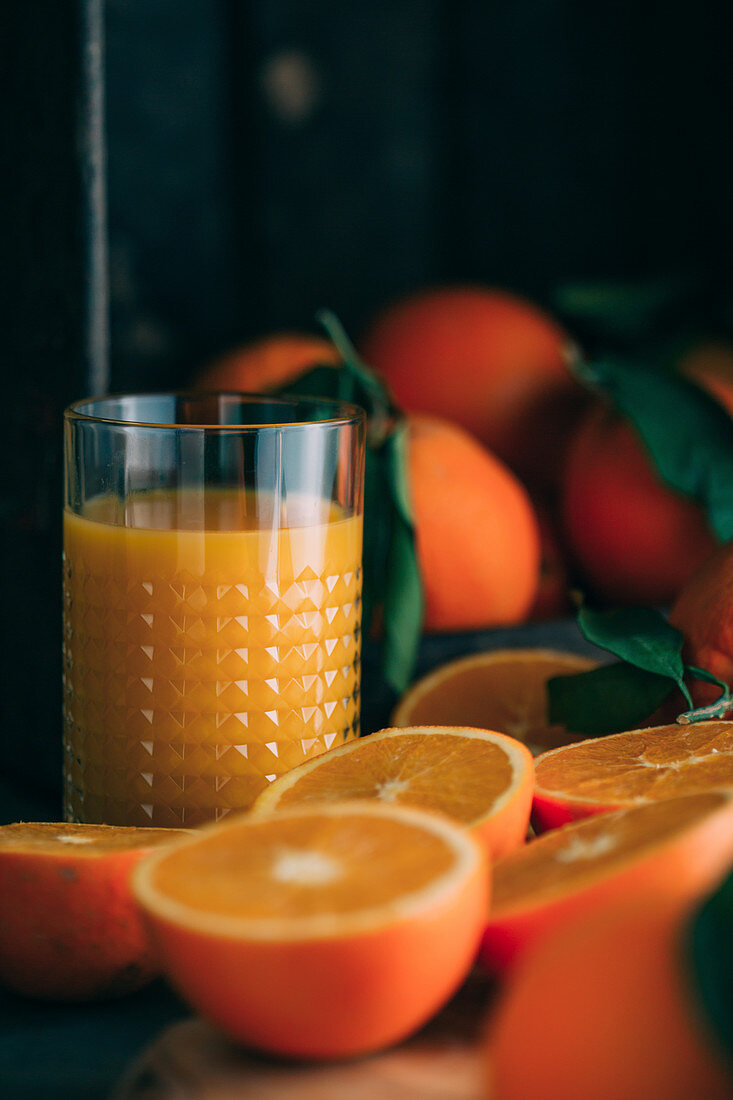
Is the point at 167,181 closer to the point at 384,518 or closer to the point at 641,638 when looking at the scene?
the point at 384,518

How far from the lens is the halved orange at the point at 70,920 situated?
46cm

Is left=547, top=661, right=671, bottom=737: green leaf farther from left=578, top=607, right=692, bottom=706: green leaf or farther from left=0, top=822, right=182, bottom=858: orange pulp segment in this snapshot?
left=0, top=822, right=182, bottom=858: orange pulp segment

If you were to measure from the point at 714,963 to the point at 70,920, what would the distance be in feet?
0.93

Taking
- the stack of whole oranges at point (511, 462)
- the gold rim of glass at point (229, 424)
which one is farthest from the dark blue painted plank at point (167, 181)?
the gold rim of glass at point (229, 424)

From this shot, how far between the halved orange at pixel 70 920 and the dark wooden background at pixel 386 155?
1.76 ft

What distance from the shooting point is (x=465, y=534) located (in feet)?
2.34

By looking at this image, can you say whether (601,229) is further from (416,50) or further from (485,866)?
(485,866)

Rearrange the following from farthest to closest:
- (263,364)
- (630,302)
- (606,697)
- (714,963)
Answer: (630,302), (263,364), (606,697), (714,963)

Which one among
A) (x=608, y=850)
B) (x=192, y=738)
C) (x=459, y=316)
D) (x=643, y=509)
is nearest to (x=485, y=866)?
(x=608, y=850)

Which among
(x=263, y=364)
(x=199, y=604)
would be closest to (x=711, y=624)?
(x=199, y=604)

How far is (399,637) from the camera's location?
66 centimetres

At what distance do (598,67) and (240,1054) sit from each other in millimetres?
910

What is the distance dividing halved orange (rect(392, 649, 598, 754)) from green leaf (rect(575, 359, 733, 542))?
0.13 metres

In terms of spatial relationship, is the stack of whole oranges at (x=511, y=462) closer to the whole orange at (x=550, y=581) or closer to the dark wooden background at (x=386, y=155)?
the whole orange at (x=550, y=581)
